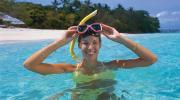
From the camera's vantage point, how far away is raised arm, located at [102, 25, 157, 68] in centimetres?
322

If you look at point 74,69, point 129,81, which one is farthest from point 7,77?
point 74,69

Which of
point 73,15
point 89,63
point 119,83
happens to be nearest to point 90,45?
point 89,63

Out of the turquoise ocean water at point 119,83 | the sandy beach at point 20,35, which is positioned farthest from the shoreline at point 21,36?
the turquoise ocean water at point 119,83

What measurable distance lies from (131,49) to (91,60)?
0.38 metres

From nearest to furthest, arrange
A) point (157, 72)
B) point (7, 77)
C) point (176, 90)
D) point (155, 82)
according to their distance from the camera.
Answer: point (176, 90)
point (155, 82)
point (7, 77)
point (157, 72)

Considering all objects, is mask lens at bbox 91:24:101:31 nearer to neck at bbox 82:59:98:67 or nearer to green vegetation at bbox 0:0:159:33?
neck at bbox 82:59:98:67

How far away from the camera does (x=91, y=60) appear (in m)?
3.45

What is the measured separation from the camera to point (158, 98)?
5.62 metres

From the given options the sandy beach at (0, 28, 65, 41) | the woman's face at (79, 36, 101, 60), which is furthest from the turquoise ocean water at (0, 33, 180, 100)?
the sandy beach at (0, 28, 65, 41)

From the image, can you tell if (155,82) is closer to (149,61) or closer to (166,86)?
(166,86)

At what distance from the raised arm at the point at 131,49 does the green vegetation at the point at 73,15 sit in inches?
987

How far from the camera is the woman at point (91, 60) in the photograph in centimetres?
325

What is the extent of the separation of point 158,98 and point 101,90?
87.1 inches

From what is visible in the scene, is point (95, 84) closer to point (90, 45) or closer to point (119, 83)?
point (90, 45)
